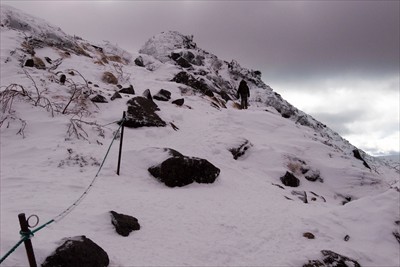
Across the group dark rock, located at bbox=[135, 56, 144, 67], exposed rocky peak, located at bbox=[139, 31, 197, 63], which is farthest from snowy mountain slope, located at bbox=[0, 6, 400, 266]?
exposed rocky peak, located at bbox=[139, 31, 197, 63]

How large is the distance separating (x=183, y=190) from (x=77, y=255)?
467 centimetres

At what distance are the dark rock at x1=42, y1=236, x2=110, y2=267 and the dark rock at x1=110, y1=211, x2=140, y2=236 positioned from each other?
1096 millimetres

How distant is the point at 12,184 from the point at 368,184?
12903mm

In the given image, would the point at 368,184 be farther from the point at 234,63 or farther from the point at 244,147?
A: the point at 234,63

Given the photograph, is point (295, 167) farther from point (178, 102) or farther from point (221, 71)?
point (221, 71)

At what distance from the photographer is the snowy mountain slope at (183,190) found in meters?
6.27

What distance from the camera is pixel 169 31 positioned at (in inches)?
1991

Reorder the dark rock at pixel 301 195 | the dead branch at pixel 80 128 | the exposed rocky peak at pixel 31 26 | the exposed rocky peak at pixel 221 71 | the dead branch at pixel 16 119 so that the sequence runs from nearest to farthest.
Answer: the dead branch at pixel 16 119
the dead branch at pixel 80 128
the dark rock at pixel 301 195
the exposed rocky peak at pixel 31 26
the exposed rocky peak at pixel 221 71

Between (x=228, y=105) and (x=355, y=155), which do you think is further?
(x=228, y=105)

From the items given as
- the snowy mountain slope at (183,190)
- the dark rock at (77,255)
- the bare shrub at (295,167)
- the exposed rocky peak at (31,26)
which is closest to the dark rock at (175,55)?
the exposed rocky peak at (31,26)

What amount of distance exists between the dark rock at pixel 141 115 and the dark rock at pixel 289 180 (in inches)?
206

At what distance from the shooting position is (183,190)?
30.1 feet

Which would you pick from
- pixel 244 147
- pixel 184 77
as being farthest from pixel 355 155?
pixel 184 77

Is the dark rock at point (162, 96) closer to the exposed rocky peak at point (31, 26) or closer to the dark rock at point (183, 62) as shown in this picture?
the exposed rocky peak at point (31, 26)
